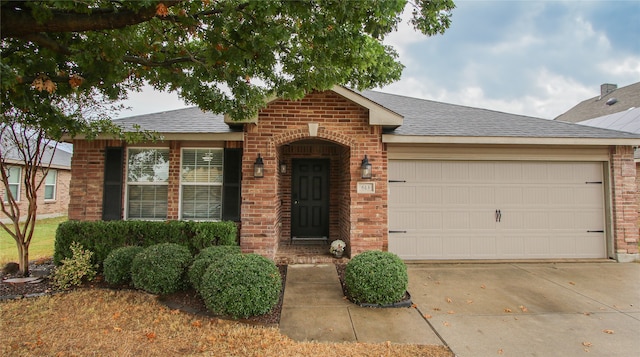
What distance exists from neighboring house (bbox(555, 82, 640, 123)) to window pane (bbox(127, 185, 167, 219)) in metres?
21.3

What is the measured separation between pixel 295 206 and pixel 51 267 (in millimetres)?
5234

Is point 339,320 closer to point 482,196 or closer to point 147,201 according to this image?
point 482,196

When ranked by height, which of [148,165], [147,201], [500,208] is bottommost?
[500,208]

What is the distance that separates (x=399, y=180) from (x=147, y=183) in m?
5.52

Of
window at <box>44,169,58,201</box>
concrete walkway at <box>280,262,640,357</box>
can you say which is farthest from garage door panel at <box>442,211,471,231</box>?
window at <box>44,169,58,201</box>

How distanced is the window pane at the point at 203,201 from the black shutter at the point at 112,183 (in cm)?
133

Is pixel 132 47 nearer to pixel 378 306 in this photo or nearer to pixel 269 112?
pixel 269 112

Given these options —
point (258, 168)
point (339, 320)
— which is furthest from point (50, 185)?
point (339, 320)

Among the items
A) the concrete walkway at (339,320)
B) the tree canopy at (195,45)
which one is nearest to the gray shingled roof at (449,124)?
the tree canopy at (195,45)

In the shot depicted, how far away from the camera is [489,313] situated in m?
3.94

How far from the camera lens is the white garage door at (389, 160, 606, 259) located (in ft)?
21.8

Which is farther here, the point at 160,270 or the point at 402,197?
the point at 402,197

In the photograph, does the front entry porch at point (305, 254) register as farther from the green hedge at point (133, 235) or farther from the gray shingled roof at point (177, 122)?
Answer: the gray shingled roof at point (177, 122)

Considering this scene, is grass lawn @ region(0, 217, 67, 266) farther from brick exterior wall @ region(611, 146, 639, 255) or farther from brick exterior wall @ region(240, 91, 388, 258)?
brick exterior wall @ region(611, 146, 639, 255)
